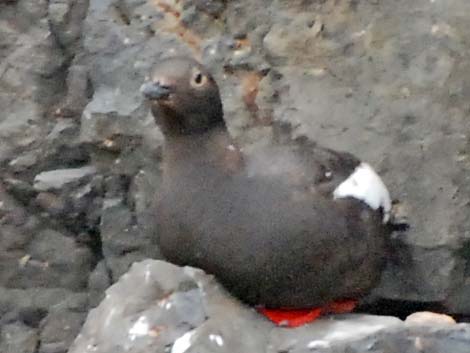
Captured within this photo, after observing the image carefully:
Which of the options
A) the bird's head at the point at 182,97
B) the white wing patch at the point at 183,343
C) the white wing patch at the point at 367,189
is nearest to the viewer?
the white wing patch at the point at 183,343

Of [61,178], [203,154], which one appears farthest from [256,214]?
[61,178]

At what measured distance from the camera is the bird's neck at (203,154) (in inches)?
89.8

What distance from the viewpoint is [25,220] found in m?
3.06

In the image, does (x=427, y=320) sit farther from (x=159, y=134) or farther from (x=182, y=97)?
(x=159, y=134)

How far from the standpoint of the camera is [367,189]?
94.3 inches

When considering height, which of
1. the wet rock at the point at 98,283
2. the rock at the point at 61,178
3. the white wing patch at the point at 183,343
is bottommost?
the wet rock at the point at 98,283

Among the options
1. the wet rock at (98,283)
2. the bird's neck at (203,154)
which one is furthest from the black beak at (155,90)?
the wet rock at (98,283)

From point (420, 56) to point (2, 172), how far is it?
3.72 ft

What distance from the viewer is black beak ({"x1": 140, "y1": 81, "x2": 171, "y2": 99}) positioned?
2.16m

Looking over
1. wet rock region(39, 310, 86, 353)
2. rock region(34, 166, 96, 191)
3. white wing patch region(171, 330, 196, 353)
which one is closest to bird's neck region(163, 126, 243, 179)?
white wing patch region(171, 330, 196, 353)

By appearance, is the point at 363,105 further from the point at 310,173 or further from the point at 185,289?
the point at 185,289

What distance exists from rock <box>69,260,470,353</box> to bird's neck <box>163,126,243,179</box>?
0.21 metres

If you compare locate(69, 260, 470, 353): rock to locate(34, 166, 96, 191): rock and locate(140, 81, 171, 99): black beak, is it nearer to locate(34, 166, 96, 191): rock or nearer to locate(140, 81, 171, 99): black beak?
locate(140, 81, 171, 99): black beak

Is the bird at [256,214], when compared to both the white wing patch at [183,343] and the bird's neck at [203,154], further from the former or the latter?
the white wing patch at [183,343]
